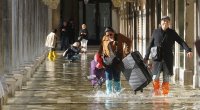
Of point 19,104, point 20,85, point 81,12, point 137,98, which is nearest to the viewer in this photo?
point 19,104

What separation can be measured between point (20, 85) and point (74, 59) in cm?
1368

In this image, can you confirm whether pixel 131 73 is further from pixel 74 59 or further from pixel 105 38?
pixel 74 59

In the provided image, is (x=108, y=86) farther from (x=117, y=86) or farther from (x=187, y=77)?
(x=187, y=77)

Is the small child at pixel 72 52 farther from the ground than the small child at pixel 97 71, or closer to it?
farther from the ground

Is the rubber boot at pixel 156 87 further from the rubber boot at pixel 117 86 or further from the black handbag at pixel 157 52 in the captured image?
the rubber boot at pixel 117 86

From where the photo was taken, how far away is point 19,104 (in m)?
13.1

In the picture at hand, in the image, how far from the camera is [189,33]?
57.4ft

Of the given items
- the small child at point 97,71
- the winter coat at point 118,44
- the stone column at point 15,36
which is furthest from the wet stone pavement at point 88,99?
the winter coat at point 118,44

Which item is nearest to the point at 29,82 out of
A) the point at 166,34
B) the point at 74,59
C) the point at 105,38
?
the point at 105,38

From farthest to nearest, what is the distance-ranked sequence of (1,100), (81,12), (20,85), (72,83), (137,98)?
(81,12)
(72,83)
(20,85)
(137,98)
(1,100)

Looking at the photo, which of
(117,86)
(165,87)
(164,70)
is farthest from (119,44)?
(165,87)

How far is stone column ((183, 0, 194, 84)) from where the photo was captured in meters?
17.2

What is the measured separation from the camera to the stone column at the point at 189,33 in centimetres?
1720

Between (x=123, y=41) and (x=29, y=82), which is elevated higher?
(x=123, y=41)
